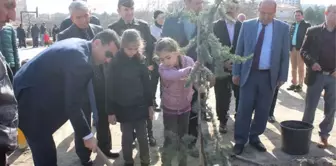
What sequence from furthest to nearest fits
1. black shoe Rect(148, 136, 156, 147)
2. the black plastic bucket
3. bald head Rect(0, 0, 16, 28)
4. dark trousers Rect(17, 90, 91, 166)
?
1. black shoe Rect(148, 136, 156, 147)
2. the black plastic bucket
3. dark trousers Rect(17, 90, 91, 166)
4. bald head Rect(0, 0, 16, 28)

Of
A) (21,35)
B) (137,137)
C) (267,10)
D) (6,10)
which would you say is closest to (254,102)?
(267,10)

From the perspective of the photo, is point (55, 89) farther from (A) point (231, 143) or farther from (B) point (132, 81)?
(A) point (231, 143)

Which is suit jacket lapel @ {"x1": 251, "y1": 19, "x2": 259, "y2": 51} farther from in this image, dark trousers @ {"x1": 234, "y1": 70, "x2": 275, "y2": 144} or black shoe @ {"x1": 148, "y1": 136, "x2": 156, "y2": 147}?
black shoe @ {"x1": 148, "y1": 136, "x2": 156, "y2": 147}

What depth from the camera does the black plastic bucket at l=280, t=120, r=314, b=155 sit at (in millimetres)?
4258

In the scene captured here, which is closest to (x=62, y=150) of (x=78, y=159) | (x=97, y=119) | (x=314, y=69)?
(x=78, y=159)

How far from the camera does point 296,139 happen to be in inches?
168

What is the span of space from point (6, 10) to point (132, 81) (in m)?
1.68

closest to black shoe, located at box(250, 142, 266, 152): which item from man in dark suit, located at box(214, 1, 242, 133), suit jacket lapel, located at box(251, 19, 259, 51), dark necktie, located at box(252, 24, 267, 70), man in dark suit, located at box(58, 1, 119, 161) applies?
man in dark suit, located at box(214, 1, 242, 133)

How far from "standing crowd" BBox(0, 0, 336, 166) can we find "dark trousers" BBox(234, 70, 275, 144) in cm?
1

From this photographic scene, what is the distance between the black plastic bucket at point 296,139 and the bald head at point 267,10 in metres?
1.40

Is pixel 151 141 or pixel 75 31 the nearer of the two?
pixel 75 31

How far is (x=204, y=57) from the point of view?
2553 mm

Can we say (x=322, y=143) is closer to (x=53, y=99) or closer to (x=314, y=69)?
(x=314, y=69)

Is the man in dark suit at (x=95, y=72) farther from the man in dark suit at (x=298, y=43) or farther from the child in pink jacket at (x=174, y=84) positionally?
the man in dark suit at (x=298, y=43)
